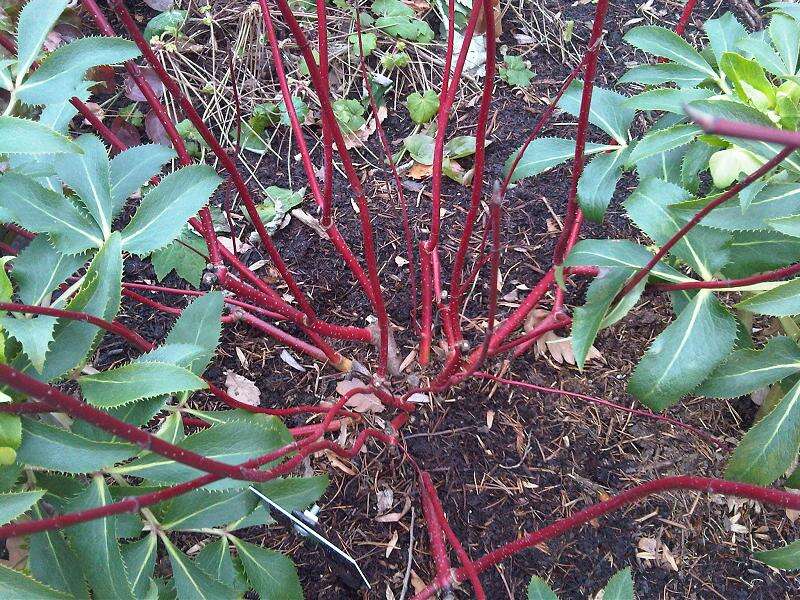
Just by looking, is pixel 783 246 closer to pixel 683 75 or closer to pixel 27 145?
pixel 683 75

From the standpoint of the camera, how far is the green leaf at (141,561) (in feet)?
3.37

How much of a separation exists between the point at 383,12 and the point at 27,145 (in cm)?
203

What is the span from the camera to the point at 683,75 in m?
1.47

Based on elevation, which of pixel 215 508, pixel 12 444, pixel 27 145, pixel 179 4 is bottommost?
pixel 215 508

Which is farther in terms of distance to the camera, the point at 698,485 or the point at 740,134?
the point at 698,485

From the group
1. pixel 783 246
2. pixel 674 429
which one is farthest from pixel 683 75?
pixel 674 429

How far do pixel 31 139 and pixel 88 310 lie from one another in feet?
0.92

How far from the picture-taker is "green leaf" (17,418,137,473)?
869 millimetres

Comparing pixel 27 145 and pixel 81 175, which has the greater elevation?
pixel 27 145

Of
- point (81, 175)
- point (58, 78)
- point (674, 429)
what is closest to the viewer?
point (58, 78)

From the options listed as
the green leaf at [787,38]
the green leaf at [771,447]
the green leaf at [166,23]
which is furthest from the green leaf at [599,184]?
the green leaf at [166,23]

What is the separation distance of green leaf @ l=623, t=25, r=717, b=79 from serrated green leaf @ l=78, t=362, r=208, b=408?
4.50ft

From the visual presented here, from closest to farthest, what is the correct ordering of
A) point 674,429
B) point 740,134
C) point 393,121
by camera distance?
point 740,134
point 674,429
point 393,121

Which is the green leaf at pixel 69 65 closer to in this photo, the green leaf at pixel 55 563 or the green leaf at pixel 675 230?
the green leaf at pixel 55 563
